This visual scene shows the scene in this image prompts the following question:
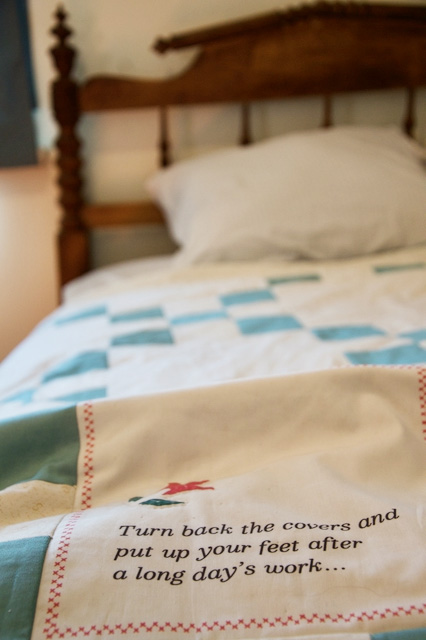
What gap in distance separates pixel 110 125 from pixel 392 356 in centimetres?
127

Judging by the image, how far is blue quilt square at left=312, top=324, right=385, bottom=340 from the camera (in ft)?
3.11

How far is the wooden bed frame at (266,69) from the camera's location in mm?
1661

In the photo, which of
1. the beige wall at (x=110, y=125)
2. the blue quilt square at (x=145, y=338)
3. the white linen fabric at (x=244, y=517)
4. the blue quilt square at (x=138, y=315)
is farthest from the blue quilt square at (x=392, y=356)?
the beige wall at (x=110, y=125)

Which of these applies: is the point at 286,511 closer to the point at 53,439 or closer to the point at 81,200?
the point at 53,439

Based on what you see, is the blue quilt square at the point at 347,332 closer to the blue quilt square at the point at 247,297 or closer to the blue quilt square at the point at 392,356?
the blue quilt square at the point at 392,356

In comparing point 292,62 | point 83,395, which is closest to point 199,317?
point 83,395

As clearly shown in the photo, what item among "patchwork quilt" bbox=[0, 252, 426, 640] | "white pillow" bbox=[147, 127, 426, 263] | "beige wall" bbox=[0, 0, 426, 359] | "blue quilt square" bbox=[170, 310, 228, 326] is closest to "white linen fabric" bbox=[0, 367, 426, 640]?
"patchwork quilt" bbox=[0, 252, 426, 640]

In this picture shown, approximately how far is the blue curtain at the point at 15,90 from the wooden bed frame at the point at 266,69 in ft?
0.27

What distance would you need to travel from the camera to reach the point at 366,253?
57.4 inches

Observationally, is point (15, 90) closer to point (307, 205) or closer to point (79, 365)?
point (307, 205)

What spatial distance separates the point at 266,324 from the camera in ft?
3.43

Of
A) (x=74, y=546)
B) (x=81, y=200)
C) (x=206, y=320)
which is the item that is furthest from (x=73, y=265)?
(x=74, y=546)

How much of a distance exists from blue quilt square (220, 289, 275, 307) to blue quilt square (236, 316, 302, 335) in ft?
0.42

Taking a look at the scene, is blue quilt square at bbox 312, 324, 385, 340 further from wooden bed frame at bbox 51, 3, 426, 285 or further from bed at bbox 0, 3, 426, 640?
wooden bed frame at bbox 51, 3, 426, 285
